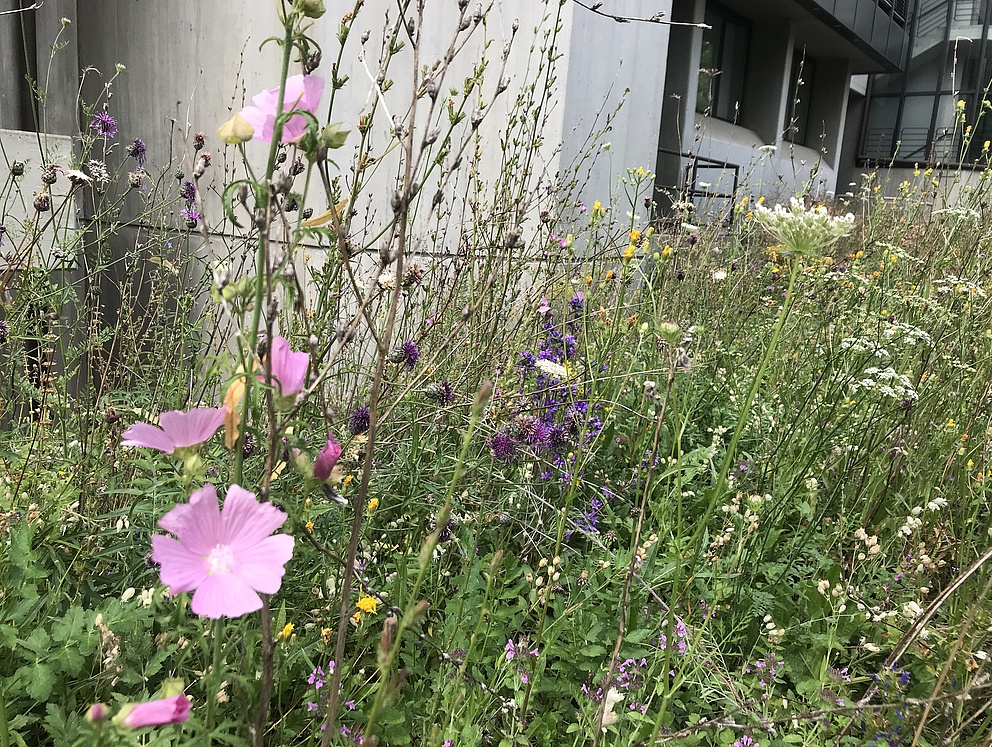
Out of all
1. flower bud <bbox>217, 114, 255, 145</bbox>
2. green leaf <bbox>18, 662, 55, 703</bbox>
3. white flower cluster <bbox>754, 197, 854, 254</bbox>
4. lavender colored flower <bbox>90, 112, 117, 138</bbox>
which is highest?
lavender colored flower <bbox>90, 112, 117, 138</bbox>

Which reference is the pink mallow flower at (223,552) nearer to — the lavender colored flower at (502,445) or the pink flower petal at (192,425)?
the pink flower petal at (192,425)

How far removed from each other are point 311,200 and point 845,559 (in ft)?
11.0

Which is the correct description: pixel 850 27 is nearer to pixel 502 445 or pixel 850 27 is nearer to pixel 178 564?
pixel 502 445

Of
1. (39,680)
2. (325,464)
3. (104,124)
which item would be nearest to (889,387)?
(325,464)

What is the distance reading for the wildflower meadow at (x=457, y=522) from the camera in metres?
0.71

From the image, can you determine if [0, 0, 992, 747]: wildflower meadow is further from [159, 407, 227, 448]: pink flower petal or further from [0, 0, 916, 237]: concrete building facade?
[0, 0, 916, 237]: concrete building facade

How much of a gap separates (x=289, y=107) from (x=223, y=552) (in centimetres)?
45

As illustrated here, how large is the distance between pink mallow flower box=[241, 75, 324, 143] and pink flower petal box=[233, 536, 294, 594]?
399mm

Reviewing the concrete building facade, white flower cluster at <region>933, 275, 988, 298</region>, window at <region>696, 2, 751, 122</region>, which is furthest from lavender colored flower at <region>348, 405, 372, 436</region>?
window at <region>696, 2, 751, 122</region>

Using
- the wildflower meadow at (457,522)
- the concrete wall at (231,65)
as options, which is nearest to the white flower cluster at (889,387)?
the wildflower meadow at (457,522)

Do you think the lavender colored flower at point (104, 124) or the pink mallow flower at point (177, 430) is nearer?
the pink mallow flower at point (177, 430)

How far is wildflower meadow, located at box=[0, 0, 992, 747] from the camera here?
71cm

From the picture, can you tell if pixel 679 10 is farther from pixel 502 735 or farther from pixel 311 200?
pixel 502 735

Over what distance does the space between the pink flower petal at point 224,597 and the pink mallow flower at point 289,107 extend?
1.41 ft
